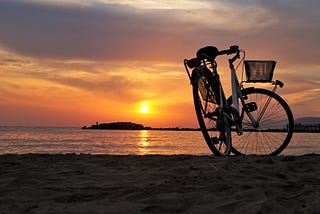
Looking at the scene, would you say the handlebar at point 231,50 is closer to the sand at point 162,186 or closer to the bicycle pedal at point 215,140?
the bicycle pedal at point 215,140

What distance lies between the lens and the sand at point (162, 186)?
3025 mm

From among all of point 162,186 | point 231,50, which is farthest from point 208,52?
point 162,186

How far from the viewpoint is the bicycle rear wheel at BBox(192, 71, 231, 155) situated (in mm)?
6121

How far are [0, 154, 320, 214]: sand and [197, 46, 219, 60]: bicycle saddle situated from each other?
5.83ft

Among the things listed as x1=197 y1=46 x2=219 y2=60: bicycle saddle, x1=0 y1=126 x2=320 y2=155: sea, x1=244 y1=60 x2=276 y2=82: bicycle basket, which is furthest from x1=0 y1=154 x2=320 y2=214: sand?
x1=0 y1=126 x2=320 y2=155: sea

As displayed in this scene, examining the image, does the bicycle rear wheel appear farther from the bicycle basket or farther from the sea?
the sea

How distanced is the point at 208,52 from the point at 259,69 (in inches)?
35.6

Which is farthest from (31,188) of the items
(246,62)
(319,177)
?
(246,62)

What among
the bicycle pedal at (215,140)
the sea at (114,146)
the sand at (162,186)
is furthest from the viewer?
the sea at (114,146)

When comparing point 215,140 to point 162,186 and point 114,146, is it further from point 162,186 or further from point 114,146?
point 114,146

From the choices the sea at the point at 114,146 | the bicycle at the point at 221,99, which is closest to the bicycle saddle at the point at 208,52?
the bicycle at the point at 221,99

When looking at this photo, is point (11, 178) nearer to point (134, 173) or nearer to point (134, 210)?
point (134, 173)

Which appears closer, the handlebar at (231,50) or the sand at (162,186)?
the sand at (162,186)

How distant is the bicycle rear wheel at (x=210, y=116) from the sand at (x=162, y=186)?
2.19ft
